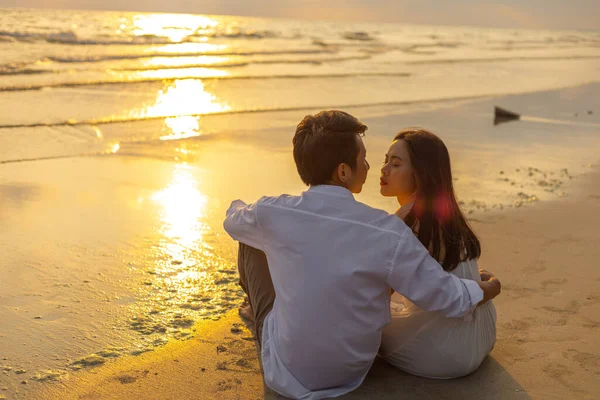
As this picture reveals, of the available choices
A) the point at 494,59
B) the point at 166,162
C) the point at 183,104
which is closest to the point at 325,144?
the point at 166,162

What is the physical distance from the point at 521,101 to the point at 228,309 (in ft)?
44.5

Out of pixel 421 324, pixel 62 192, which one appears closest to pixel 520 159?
A: pixel 62 192

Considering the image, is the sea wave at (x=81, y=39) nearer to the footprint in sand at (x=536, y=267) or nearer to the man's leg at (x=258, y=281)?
the footprint in sand at (x=536, y=267)

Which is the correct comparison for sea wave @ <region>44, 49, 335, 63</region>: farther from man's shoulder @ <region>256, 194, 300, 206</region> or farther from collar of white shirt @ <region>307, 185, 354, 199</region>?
collar of white shirt @ <region>307, 185, 354, 199</region>

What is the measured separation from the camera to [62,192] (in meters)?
7.29

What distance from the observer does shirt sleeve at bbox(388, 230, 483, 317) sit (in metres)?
2.93

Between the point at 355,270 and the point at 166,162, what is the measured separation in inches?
244

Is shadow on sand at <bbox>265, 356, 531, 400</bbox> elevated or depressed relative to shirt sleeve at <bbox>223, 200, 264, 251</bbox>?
depressed

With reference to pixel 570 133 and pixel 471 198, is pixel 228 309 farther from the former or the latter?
pixel 570 133

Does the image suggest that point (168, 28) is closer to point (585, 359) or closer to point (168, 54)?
point (168, 54)

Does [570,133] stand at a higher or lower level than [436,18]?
lower

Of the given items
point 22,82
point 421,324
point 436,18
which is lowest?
point 421,324

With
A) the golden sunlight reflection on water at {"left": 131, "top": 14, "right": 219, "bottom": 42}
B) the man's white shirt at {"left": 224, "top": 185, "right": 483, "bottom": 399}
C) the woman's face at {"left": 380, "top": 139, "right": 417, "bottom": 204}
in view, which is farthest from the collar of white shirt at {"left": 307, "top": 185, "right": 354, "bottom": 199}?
the golden sunlight reflection on water at {"left": 131, "top": 14, "right": 219, "bottom": 42}

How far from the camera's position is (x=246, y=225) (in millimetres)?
3199
